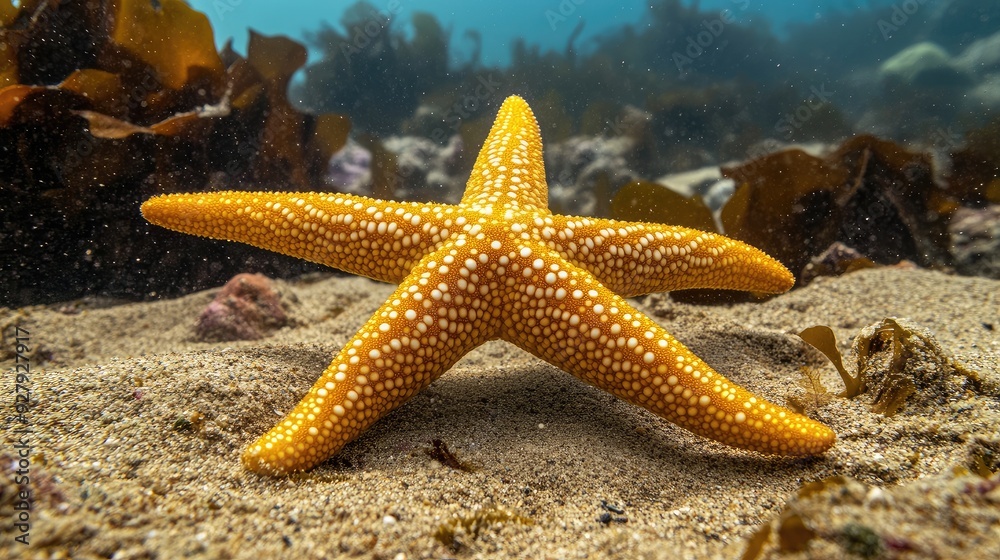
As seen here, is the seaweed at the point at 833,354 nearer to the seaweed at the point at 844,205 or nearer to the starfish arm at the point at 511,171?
the starfish arm at the point at 511,171

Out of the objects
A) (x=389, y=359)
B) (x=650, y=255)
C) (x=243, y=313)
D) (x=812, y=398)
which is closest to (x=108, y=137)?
(x=243, y=313)

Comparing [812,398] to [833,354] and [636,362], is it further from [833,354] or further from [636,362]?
[636,362]

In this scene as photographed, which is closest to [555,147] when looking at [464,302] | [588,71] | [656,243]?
[588,71]

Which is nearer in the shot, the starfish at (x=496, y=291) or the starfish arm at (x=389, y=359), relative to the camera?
the starfish arm at (x=389, y=359)

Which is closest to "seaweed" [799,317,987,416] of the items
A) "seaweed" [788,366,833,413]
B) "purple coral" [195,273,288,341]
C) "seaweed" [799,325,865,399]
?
"seaweed" [799,325,865,399]

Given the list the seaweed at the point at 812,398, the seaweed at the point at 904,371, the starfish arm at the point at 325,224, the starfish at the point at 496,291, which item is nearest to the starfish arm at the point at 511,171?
the starfish at the point at 496,291
